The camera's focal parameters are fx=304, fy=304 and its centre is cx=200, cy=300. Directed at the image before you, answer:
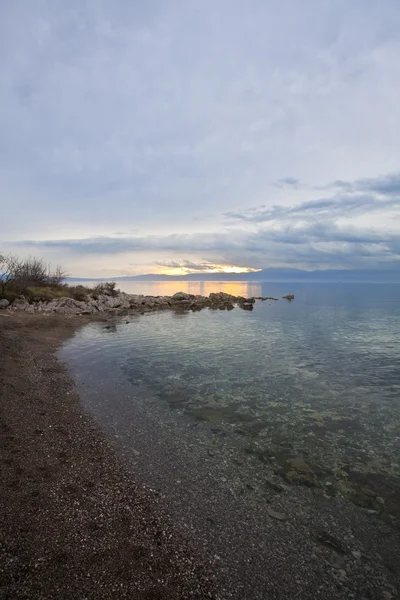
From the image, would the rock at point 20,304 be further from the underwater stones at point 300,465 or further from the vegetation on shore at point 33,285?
the underwater stones at point 300,465

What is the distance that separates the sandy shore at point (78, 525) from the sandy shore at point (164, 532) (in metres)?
0.02

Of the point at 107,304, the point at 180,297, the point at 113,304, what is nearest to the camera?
the point at 107,304

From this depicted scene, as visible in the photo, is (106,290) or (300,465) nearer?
(300,465)

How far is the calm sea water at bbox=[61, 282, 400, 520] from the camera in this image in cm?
1041

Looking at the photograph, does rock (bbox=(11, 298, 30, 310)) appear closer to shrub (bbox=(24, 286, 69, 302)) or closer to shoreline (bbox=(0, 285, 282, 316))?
shoreline (bbox=(0, 285, 282, 316))

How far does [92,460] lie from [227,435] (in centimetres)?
527

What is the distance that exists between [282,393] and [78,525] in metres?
12.6

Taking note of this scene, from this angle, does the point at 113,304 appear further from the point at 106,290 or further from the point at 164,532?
the point at 164,532

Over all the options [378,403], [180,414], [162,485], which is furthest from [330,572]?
[378,403]

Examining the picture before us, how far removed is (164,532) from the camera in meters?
7.08

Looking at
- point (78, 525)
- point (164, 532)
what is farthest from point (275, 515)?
point (78, 525)

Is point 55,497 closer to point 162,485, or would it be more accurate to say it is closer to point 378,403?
point 162,485

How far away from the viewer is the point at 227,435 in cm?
1242

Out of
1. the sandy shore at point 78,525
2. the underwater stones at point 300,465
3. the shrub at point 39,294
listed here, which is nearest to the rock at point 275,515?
the underwater stones at point 300,465
